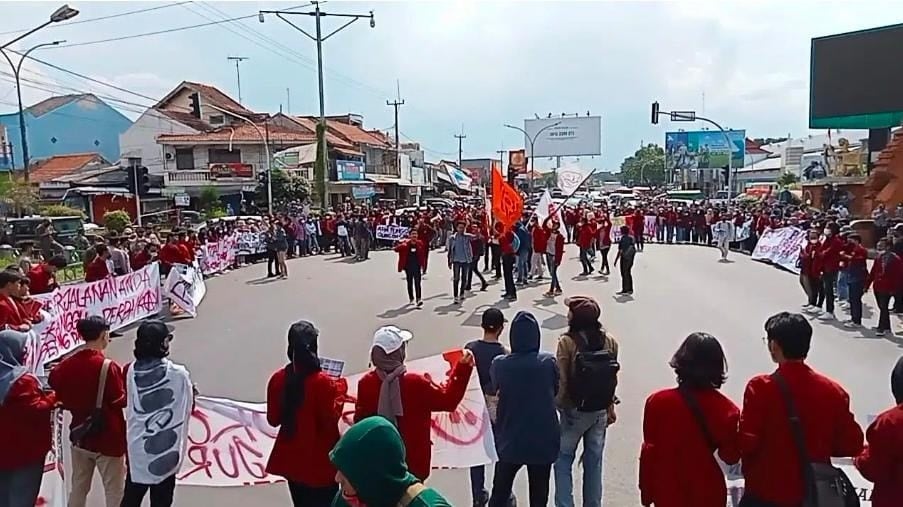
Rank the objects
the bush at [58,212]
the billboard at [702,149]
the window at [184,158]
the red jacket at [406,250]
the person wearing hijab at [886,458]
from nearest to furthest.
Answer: the person wearing hijab at [886,458] < the red jacket at [406,250] < the bush at [58,212] < the window at [184,158] < the billboard at [702,149]

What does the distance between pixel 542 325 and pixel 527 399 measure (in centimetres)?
909

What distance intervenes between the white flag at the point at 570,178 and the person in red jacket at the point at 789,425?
53.7ft

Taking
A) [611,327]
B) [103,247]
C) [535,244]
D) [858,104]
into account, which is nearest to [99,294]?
[103,247]

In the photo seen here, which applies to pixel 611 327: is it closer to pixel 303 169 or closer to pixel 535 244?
pixel 535 244

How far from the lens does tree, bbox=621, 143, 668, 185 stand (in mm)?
133500

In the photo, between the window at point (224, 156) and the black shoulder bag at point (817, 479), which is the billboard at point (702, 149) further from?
the black shoulder bag at point (817, 479)

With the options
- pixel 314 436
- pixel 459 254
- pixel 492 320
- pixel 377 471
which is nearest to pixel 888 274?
pixel 459 254

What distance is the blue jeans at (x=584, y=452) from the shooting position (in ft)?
17.1

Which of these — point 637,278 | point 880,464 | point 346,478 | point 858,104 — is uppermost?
point 858,104

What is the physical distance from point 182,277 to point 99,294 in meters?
2.90

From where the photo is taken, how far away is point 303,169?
53.0 meters

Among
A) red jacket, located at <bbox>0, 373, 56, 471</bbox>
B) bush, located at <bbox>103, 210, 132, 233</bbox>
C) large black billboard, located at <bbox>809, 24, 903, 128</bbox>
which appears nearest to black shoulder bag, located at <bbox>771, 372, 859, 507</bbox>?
red jacket, located at <bbox>0, 373, 56, 471</bbox>

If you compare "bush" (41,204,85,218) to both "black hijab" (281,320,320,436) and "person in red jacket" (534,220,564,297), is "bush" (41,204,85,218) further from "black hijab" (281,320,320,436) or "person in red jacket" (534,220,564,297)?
"black hijab" (281,320,320,436)

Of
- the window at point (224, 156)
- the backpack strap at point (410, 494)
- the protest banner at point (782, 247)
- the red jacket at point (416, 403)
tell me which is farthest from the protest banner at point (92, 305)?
the window at point (224, 156)
